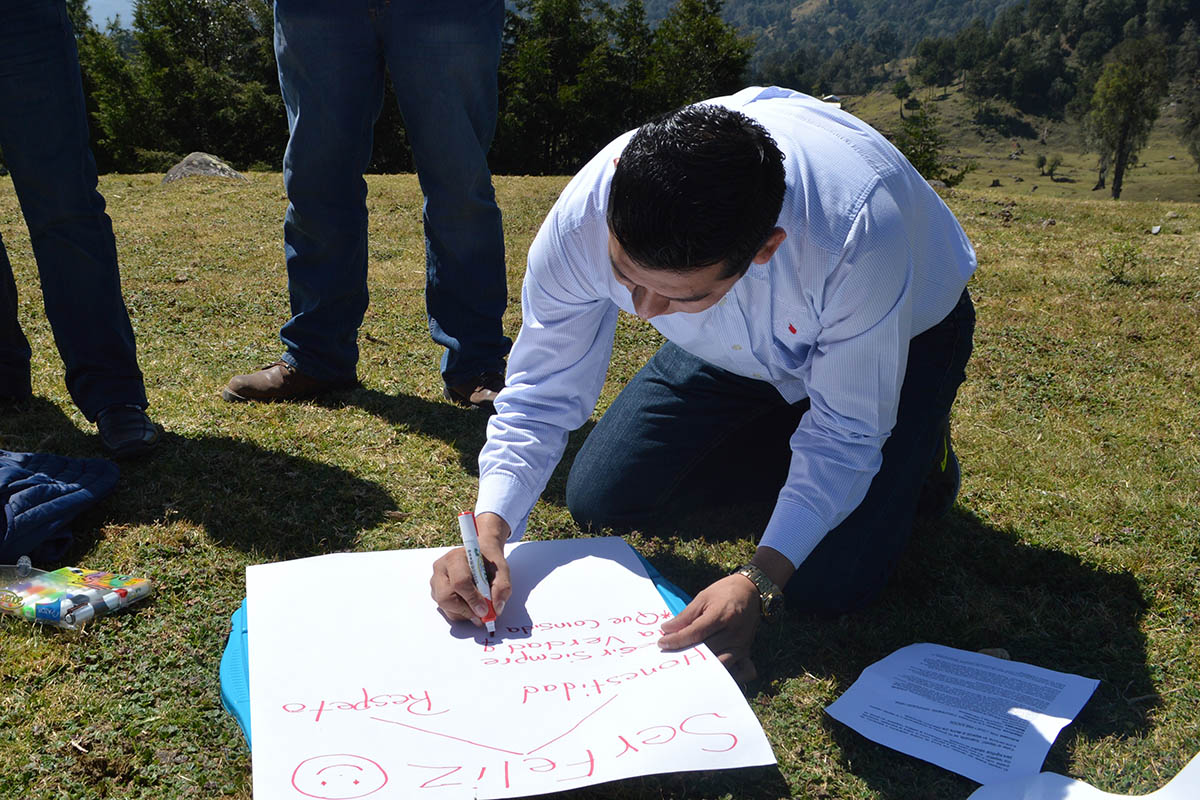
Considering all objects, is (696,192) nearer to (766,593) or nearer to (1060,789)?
(766,593)

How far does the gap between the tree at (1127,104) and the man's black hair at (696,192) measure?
65.2m

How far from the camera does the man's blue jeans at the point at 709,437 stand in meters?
2.29

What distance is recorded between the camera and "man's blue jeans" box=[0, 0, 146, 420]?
2.67 metres

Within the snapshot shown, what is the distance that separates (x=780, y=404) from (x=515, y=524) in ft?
3.13

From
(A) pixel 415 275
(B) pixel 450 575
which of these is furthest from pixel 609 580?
(A) pixel 415 275

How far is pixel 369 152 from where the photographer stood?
3.38 metres

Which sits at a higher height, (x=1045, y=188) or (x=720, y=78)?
(x=720, y=78)

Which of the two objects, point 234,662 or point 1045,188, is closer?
point 234,662

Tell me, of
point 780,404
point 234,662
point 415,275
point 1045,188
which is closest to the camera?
point 234,662

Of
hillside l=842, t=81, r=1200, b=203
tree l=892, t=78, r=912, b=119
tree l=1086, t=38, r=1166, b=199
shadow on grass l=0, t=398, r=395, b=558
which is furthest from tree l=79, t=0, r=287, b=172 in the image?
tree l=892, t=78, r=912, b=119

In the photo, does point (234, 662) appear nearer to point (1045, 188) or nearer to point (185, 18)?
point (185, 18)

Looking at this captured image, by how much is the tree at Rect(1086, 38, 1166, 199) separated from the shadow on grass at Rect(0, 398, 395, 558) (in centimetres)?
6481

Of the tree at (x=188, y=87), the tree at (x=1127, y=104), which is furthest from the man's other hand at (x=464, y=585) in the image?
the tree at (x=1127, y=104)

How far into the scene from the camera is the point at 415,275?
5.66 metres
